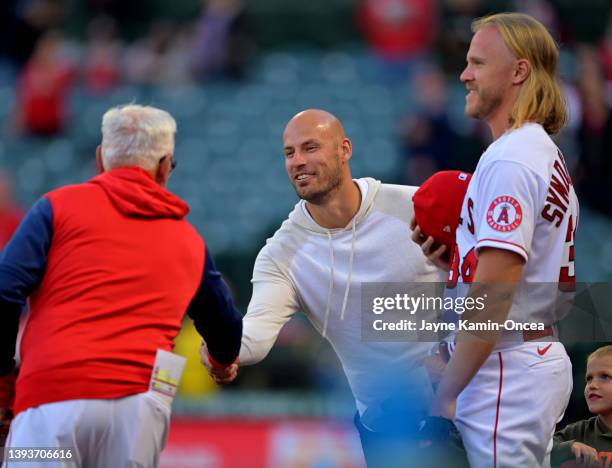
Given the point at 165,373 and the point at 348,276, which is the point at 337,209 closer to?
the point at 348,276

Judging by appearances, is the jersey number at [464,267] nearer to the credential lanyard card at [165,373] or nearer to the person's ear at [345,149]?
the credential lanyard card at [165,373]

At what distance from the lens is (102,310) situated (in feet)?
12.1

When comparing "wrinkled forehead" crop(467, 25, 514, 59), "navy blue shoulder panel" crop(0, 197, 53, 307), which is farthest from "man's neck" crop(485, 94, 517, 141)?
"navy blue shoulder panel" crop(0, 197, 53, 307)

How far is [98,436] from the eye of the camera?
363cm

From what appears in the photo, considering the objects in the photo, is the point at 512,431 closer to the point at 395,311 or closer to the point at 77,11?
the point at 395,311

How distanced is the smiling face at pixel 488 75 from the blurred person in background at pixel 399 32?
32.0 ft

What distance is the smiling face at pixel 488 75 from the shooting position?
3.56 m

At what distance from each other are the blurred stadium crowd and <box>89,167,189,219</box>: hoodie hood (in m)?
6.91

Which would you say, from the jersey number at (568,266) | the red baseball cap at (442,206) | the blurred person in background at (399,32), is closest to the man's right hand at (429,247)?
the red baseball cap at (442,206)

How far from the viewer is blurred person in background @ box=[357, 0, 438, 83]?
13188mm

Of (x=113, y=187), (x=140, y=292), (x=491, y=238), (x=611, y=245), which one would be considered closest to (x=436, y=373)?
(x=491, y=238)

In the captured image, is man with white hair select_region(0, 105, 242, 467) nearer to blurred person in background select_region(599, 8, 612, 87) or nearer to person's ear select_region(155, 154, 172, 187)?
person's ear select_region(155, 154, 172, 187)

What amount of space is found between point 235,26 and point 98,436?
413 inches

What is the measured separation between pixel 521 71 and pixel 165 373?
164cm
